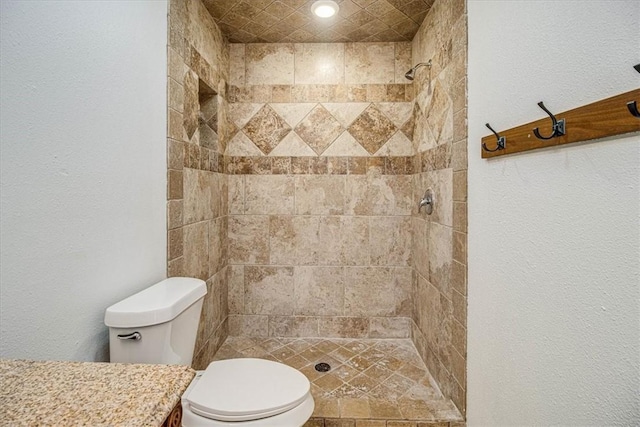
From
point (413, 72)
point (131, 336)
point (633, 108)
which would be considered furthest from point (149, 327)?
point (413, 72)

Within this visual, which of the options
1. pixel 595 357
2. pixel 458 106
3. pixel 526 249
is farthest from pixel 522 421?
pixel 458 106

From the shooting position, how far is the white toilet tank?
1.02m

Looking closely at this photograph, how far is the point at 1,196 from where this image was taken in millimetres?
727

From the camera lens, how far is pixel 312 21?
81.7 inches

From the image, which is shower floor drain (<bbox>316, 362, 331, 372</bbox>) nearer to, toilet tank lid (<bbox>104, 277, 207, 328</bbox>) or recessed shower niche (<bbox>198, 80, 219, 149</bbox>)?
toilet tank lid (<bbox>104, 277, 207, 328</bbox>)

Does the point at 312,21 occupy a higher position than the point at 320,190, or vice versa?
the point at 312,21

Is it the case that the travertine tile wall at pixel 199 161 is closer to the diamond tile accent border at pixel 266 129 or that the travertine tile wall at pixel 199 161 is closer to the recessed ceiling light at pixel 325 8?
the diamond tile accent border at pixel 266 129

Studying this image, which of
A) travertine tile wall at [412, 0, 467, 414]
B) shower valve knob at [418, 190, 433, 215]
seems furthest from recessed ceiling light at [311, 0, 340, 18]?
shower valve knob at [418, 190, 433, 215]

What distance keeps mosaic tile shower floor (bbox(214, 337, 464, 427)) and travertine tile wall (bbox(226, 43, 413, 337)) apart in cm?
14

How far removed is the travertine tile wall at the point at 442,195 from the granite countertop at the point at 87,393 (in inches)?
51.2

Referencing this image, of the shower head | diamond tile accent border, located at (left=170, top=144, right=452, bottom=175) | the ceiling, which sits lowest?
diamond tile accent border, located at (left=170, top=144, right=452, bottom=175)

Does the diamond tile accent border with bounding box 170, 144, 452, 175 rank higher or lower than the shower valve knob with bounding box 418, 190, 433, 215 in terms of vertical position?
higher

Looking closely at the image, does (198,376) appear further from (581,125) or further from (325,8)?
(325,8)

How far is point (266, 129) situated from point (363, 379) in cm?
192
